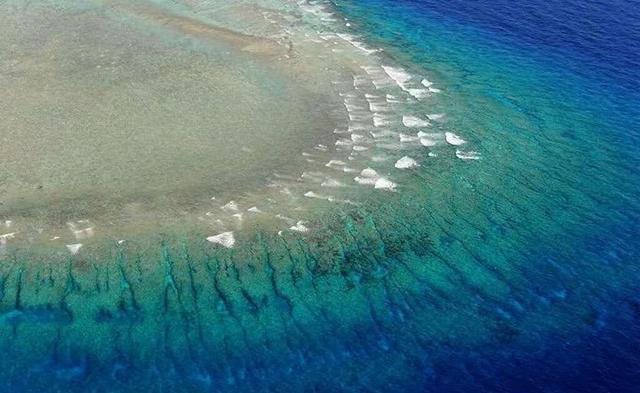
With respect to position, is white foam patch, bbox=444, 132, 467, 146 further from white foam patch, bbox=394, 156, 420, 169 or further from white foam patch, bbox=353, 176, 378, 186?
white foam patch, bbox=353, 176, 378, 186

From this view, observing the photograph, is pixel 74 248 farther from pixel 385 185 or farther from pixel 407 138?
pixel 407 138

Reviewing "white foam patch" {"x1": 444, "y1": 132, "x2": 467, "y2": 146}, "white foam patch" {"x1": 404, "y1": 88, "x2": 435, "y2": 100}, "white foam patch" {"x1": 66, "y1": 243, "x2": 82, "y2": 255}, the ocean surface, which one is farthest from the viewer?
"white foam patch" {"x1": 404, "y1": 88, "x2": 435, "y2": 100}

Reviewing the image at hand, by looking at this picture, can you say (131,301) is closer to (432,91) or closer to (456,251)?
(456,251)

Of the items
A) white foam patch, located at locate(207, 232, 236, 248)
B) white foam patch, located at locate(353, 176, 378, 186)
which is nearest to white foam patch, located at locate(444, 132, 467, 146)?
white foam patch, located at locate(353, 176, 378, 186)

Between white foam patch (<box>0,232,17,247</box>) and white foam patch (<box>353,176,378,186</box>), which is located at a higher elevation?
white foam patch (<box>353,176,378,186</box>)

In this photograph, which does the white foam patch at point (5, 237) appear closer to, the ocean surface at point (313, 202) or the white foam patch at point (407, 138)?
the ocean surface at point (313, 202)

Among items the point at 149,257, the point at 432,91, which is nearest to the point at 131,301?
the point at 149,257

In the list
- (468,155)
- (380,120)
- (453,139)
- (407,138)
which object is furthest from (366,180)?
(453,139)
